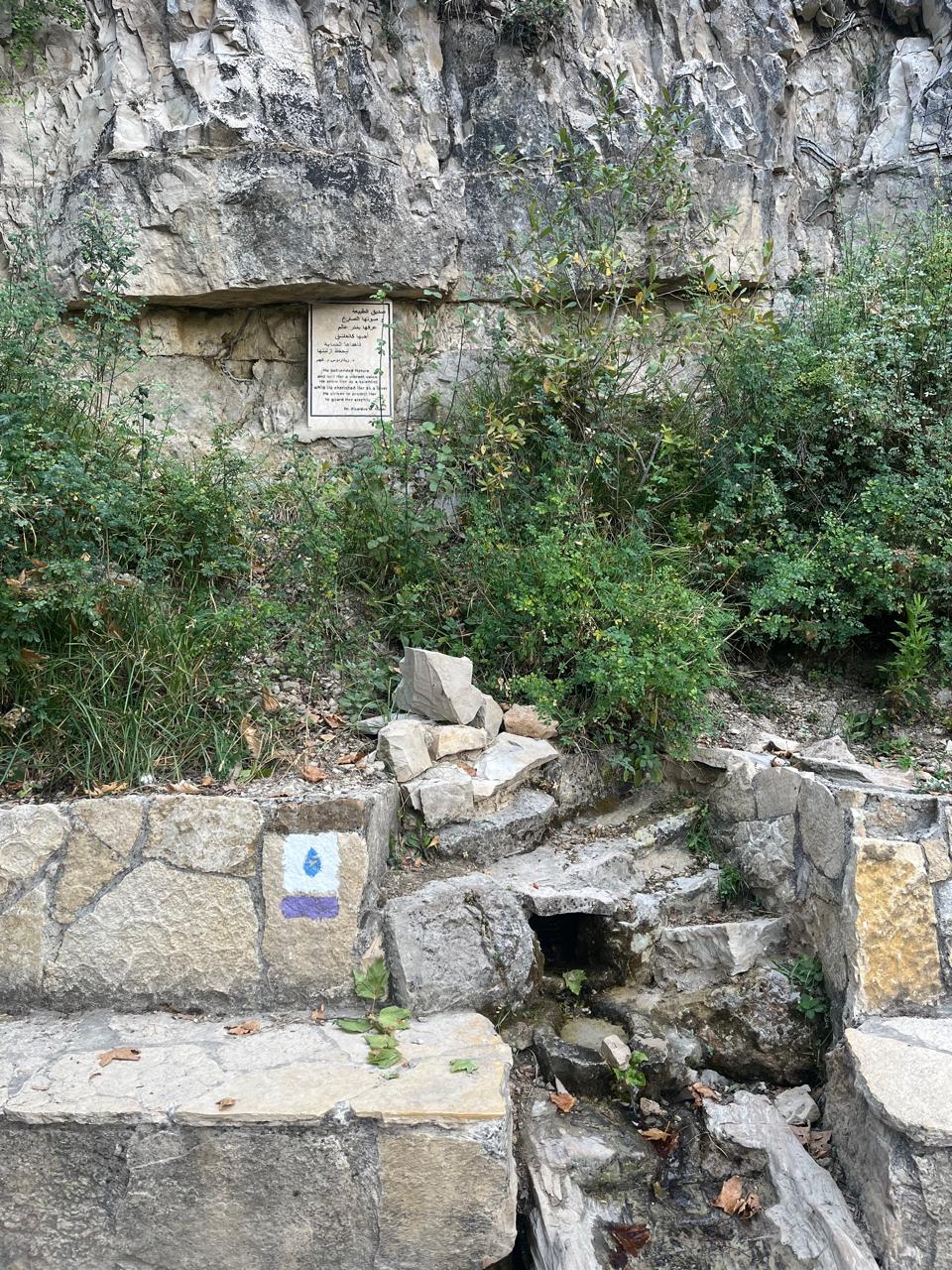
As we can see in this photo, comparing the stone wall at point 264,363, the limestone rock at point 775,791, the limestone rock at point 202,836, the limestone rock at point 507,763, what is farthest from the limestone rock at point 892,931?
the stone wall at point 264,363

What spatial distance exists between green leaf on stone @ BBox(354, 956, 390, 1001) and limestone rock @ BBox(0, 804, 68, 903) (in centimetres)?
118

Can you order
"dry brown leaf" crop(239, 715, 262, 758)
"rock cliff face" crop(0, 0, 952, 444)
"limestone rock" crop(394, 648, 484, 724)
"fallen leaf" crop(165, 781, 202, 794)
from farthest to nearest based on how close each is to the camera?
"rock cliff face" crop(0, 0, 952, 444) < "limestone rock" crop(394, 648, 484, 724) < "dry brown leaf" crop(239, 715, 262, 758) < "fallen leaf" crop(165, 781, 202, 794)

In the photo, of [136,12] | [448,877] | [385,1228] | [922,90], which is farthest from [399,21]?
[385,1228]

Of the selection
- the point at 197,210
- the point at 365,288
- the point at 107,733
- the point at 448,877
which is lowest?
the point at 448,877

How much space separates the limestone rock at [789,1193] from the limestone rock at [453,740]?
5.47 feet

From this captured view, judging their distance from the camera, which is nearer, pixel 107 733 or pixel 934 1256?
pixel 934 1256

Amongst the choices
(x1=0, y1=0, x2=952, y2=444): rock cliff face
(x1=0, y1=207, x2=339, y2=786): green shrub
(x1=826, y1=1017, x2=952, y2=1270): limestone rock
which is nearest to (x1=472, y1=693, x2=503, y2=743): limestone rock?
(x1=0, y1=207, x2=339, y2=786): green shrub

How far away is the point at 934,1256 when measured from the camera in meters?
2.57

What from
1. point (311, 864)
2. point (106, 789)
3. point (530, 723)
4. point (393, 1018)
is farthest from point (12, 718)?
point (530, 723)

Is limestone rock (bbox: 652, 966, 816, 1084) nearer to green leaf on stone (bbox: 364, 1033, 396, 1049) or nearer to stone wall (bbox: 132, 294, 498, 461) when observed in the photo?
green leaf on stone (bbox: 364, 1033, 396, 1049)

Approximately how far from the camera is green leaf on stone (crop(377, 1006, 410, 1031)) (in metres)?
3.17

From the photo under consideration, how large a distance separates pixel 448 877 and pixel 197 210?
4595 mm

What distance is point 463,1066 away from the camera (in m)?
2.91

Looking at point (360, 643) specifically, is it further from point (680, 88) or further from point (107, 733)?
point (680, 88)
